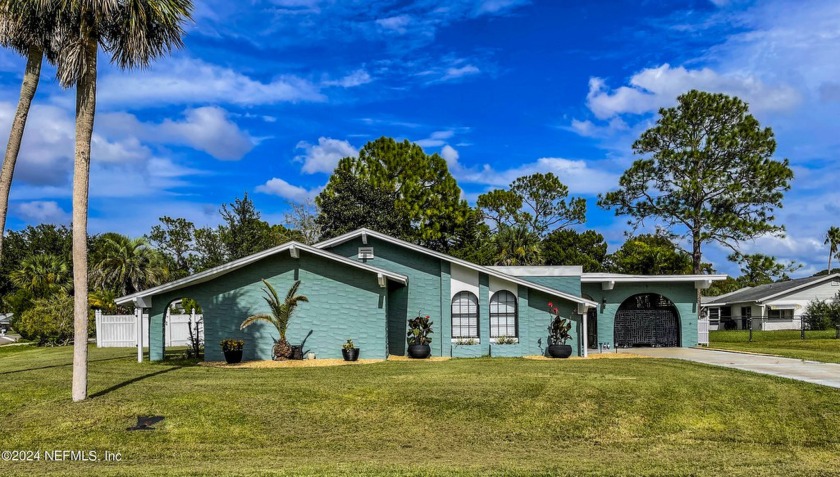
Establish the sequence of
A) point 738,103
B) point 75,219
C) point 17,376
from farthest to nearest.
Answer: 1. point 738,103
2. point 17,376
3. point 75,219

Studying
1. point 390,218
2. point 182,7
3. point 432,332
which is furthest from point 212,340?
point 390,218

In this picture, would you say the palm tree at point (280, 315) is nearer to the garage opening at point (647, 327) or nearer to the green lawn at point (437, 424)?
the green lawn at point (437, 424)

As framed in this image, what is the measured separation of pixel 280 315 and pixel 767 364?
577 inches

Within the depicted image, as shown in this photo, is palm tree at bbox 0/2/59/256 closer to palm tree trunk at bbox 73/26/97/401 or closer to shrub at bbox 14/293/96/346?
palm tree trunk at bbox 73/26/97/401

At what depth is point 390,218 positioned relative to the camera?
47.2 m

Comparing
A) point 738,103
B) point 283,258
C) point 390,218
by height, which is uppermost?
point 738,103

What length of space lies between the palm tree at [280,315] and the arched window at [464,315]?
5407 mm

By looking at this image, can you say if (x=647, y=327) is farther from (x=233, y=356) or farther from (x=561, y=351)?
(x=233, y=356)

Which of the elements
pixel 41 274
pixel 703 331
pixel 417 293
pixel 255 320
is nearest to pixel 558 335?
pixel 417 293

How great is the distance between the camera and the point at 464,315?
23.8 meters

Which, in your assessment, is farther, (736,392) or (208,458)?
(736,392)

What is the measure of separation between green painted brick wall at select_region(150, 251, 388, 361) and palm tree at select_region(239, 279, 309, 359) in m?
0.25

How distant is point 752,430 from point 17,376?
1678cm

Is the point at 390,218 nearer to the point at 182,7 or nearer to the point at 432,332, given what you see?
the point at 432,332
